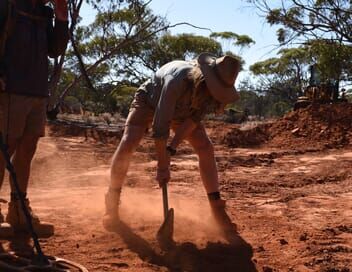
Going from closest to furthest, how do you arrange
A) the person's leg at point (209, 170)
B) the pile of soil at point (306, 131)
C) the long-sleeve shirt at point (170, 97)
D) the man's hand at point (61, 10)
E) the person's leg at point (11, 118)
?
the person's leg at point (11, 118) < the man's hand at point (61, 10) < the long-sleeve shirt at point (170, 97) < the person's leg at point (209, 170) < the pile of soil at point (306, 131)

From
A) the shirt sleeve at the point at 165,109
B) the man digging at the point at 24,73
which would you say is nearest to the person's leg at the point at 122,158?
the shirt sleeve at the point at 165,109

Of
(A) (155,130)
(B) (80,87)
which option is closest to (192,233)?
(A) (155,130)

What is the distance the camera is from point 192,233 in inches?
157

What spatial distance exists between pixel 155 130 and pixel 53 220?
114 cm

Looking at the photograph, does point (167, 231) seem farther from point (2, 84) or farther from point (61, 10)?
point (61, 10)

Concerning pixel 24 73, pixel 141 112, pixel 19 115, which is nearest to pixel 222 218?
pixel 141 112

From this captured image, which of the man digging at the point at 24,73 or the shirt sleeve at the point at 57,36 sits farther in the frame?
the shirt sleeve at the point at 57,36

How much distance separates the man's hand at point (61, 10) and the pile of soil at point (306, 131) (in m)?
9.78

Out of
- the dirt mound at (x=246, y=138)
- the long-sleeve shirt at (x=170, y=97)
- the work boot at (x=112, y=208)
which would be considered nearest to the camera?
the long-sleeve shirt at (x=170, y=97)

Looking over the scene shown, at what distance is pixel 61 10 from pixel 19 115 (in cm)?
72

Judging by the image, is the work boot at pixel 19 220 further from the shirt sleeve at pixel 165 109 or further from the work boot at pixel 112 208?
the shirt sleeve at pixel 165 109

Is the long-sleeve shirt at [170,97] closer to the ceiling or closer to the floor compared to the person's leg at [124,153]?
closer to the ceiling

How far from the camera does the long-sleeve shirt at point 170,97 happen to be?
3693 millimetres

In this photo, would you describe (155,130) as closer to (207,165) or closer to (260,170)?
(207,165)
